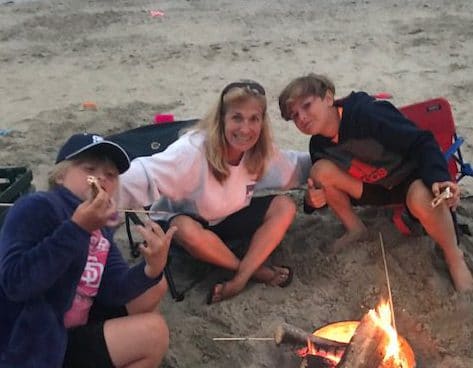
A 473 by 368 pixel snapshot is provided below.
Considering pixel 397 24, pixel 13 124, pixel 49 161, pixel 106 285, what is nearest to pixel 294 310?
pixel 106 285

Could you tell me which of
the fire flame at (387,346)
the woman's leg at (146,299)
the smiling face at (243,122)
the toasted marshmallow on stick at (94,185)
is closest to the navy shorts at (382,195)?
the smiling face at (243,122)

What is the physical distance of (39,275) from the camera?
76.2 inches

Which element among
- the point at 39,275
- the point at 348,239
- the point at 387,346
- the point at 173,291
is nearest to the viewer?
the point at 39,275

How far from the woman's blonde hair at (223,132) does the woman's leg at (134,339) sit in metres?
0.89

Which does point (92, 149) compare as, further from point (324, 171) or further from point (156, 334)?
point (324, 171)

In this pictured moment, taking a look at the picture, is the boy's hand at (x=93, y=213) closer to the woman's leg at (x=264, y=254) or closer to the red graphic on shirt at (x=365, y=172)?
the woman's leg at (x=264, y=254)

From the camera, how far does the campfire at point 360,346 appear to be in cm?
225

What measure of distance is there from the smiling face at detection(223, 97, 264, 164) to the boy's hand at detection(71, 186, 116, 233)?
99 cm

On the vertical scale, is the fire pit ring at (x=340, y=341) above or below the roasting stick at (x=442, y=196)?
below

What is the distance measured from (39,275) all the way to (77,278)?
8.5 inches

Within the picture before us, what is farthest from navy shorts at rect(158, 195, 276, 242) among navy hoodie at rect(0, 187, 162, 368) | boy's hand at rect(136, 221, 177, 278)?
navy hoodie at rect(0, 187, 162, 368)

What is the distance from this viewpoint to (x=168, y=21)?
8031mm

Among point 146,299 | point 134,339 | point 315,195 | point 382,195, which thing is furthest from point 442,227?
point 134,339

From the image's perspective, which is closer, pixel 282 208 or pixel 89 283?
pixel 89 283
